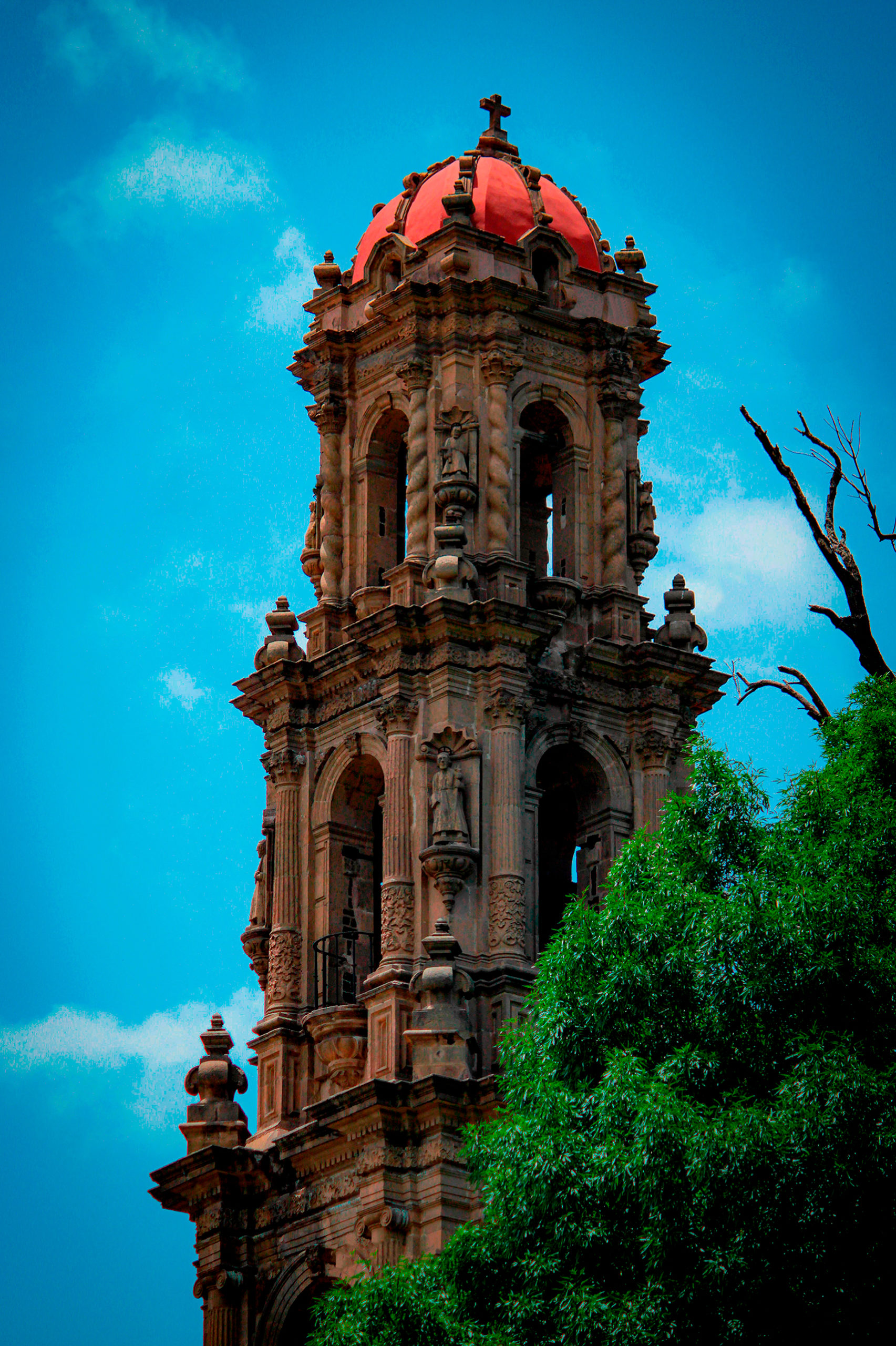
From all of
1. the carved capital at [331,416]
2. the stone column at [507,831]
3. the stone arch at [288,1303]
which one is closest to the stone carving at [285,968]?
the stone column at [507,831]

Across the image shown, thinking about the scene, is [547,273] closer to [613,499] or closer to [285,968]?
[613,499]

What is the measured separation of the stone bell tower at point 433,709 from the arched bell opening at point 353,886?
0.05 m

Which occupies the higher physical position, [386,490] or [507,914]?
[386,490]

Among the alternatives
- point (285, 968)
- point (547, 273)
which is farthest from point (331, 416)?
point (285, 968)

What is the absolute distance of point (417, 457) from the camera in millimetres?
54594

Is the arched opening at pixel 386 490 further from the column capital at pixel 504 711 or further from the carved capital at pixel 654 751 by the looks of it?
the carved capital at pixel 654 751

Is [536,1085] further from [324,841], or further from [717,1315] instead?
[324,841]

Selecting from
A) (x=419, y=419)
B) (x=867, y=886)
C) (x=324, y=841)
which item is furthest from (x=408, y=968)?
(x=867, y=886)

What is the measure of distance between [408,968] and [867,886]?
13416 millimetres

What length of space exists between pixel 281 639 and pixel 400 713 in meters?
4.22

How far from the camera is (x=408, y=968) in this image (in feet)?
165

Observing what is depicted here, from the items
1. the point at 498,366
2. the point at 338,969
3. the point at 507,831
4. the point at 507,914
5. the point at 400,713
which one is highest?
the point at 498,366

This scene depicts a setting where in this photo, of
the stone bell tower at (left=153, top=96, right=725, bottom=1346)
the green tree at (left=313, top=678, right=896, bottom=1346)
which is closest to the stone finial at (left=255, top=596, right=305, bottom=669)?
the stone bell tower at (left=153, top=96, right=725, bottom=1346)

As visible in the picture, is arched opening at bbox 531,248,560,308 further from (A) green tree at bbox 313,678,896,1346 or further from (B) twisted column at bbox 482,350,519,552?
(A) green tree at bbox 313,678,896,1346
